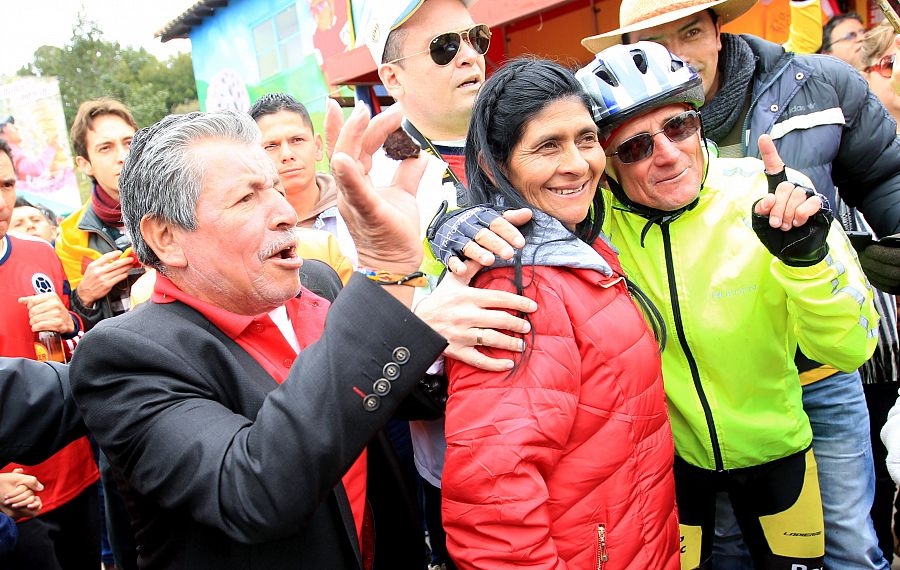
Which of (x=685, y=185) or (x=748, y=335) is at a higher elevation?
(x=685, y=185)

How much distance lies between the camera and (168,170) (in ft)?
4.84

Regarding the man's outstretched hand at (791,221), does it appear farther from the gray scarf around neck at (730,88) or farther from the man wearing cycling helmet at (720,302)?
the gray scarf around neck at (730,88)

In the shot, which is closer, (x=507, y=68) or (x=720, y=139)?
(x=507, y=68)

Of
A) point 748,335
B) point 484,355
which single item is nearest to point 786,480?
point 748,335

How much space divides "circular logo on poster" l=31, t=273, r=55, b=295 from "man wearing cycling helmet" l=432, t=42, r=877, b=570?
2.92 metres

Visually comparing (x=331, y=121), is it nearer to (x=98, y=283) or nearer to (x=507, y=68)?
(x=507, y=68)

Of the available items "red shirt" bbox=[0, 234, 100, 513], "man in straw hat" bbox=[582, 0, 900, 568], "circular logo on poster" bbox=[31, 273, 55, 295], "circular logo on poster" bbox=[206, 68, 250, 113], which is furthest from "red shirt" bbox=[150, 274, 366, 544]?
"circular logo on poster" bbox=[206, 68, 250, 113]

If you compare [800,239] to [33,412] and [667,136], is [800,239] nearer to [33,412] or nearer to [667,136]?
[667,136]

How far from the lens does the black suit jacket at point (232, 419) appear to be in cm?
124

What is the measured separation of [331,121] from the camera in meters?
1.71

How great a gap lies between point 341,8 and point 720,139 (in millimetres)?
10193

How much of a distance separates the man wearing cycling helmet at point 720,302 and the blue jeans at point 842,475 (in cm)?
16

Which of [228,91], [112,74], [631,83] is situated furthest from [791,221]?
[112,74]

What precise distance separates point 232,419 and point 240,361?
203 millimetres
